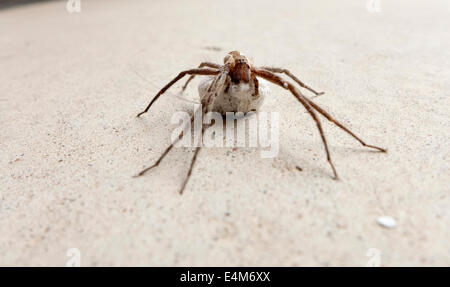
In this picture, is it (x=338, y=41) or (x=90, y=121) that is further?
(x=338, y=41)

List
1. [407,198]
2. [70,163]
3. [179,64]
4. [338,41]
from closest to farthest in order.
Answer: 1. [407,198]
2. [70,163]
3. [179,64]
4. [338,41]

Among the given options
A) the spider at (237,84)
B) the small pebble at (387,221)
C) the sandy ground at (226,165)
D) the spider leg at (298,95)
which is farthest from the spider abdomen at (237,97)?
the small pebble at (387,221)

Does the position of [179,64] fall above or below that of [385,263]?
above

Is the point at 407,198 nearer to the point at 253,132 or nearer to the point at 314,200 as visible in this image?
the point at 314,200

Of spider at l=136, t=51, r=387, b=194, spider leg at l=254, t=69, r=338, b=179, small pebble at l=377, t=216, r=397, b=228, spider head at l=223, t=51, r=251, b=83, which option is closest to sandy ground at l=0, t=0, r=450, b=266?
small pebble at l=377, t=216, r=397, b=228

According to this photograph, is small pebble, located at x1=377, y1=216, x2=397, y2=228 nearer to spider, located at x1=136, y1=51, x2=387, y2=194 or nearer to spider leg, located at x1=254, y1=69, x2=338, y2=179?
spider leg, located at x1=254, y1=69, x2=338, y2=179

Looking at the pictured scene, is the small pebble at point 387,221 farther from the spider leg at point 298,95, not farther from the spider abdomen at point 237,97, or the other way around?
the spider abdomen at point 237,97
